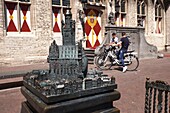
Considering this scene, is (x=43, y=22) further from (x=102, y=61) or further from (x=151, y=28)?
(x=151, y=28)

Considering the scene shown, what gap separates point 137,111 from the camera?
4059 mm

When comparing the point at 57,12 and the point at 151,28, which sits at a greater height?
the point at 57,12

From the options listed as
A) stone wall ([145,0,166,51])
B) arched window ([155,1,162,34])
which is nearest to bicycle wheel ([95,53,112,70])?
stone wall ([145,0,166,51])

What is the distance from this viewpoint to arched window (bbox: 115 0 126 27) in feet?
48.9

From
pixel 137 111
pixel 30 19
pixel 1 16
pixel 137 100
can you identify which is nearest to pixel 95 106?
pixel 137 111

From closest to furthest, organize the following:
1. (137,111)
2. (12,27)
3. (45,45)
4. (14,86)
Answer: (137,111)
(14,86)
(12,27)
(45,45)

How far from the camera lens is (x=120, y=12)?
608 inches

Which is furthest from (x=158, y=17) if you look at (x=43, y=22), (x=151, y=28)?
(x=43, y=22)

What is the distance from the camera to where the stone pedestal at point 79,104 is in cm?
238

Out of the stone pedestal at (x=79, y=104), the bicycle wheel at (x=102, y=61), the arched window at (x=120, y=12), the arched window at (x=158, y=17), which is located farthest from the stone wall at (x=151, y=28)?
the stone pedestal at (x=79, y=104)

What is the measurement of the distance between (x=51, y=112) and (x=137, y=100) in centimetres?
284

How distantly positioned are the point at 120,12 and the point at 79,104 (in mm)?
13653

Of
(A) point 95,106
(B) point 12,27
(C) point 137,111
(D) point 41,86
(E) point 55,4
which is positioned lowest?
(C) point 137,111

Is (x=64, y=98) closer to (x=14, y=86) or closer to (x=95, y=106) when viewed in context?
(x=95, y=106)
